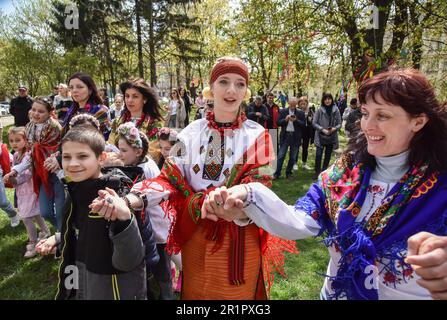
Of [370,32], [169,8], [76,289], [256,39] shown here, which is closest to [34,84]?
[169,8]

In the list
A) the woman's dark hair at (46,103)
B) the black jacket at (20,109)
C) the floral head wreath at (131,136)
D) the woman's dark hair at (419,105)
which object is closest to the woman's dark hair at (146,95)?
the floral head wreath at (131,136)

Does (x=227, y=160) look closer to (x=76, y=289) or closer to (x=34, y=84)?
(x=76, y=289)

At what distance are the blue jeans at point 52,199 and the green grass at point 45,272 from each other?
1.70ft

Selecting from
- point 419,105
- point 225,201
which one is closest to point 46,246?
point 225,201

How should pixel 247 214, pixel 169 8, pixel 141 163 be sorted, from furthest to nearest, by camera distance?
pixel 169 8 → pixel 141 163 → pixel 247 214

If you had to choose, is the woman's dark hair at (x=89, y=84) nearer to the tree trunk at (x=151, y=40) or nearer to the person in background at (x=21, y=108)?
the person in background at (x=21, y=108)

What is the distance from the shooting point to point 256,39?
20.1ft

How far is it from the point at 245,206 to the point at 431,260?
712 millimetres

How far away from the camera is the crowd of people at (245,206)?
1.29m

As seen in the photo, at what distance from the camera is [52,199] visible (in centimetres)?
358

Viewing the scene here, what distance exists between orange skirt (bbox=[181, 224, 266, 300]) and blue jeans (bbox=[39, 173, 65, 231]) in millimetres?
2253

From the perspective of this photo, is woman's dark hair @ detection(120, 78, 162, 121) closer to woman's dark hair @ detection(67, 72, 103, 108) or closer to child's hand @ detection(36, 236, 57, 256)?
woman's dark hair @ detection(67, 72, 103, 108)

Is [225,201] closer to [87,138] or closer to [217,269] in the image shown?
[217,269]
